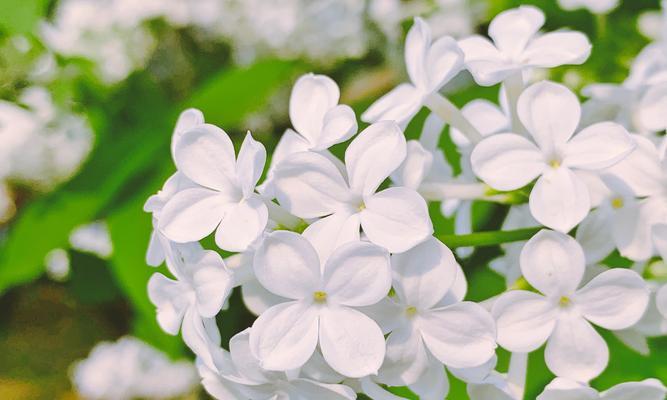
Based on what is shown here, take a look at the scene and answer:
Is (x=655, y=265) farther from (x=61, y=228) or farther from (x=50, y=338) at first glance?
(x=50, y=338)

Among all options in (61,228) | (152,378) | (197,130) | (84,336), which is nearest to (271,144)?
(61,228)

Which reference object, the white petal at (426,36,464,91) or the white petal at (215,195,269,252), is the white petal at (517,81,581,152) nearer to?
the white petal at (426,36,464,91)

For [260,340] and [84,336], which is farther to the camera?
[84,336]

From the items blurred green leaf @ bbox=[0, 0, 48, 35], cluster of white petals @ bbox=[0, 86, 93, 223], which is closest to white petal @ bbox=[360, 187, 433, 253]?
blurred green leaf @ bbox=[0, 0, 48, 35]

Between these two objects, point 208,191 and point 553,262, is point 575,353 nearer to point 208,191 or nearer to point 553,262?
point 553,262

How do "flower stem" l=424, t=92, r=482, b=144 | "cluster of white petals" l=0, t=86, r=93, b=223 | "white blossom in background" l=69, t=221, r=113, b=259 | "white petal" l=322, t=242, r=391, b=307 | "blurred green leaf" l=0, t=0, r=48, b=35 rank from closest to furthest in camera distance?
"white petal" l=322, t=242, r=391, b=307 < "flower stem" l=424, t=92, r=482, b=144 < "blurred green leaf" l=0, t=0, r=48, b=35 < "cluster of white petals" l=0, t=86, r=93, b=223 < "white blossom in background" l=69, t=221, r=113, b=259

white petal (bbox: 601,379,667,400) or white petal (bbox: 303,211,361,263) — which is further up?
white petal (bbox: 303,211,361,263)

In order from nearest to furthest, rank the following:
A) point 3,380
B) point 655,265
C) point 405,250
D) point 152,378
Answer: point 405,250, point 655,265, point 152,378, point 3,380
